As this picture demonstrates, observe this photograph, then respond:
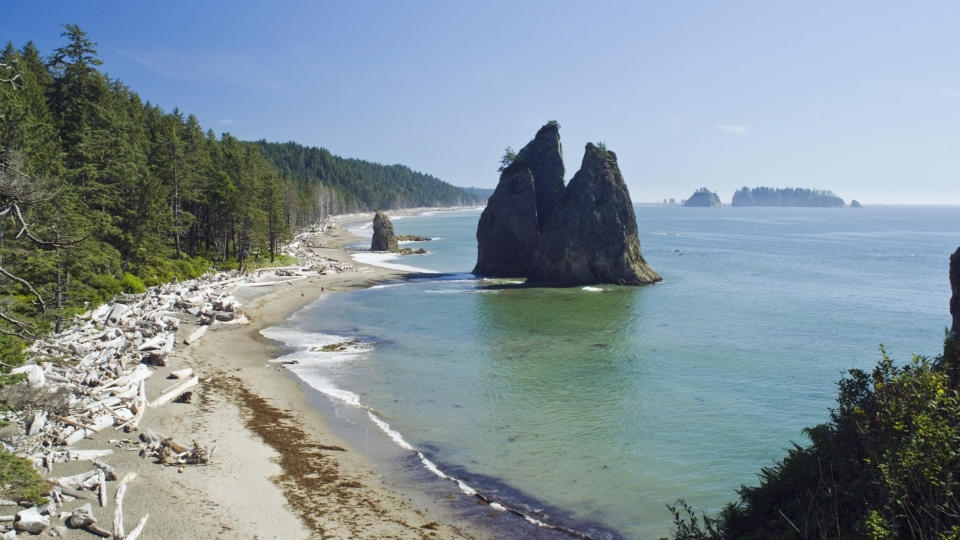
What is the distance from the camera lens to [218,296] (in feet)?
148

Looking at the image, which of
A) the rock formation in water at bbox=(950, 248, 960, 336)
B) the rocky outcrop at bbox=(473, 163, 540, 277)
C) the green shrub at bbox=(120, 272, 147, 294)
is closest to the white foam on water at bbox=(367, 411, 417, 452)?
the rock formation in water at bbox=(950, 248, 960, 336)

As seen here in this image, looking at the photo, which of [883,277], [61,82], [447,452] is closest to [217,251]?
[61,82]

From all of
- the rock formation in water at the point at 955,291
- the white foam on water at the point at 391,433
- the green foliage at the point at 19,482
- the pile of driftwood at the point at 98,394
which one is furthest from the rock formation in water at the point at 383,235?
the rock formation in water at the point at 955,291

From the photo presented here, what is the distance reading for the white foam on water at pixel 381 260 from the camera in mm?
80750

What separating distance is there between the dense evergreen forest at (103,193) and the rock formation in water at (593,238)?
35.8m

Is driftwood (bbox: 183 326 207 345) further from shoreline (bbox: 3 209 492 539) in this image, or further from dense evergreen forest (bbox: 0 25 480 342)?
dense evergreen forest (bbox: 0 25 480 342)

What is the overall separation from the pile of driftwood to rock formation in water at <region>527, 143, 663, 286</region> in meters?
38.7

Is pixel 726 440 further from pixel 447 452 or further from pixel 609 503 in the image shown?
pixel 447 452

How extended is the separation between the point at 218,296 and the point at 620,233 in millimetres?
45051

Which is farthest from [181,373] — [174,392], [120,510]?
[120,510]

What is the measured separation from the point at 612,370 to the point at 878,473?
23.0 metres

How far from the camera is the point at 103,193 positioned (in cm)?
4362

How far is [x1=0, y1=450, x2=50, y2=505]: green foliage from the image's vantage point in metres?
11.6

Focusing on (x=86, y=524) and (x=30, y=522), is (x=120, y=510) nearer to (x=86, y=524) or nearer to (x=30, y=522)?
(x=86, y=524)
